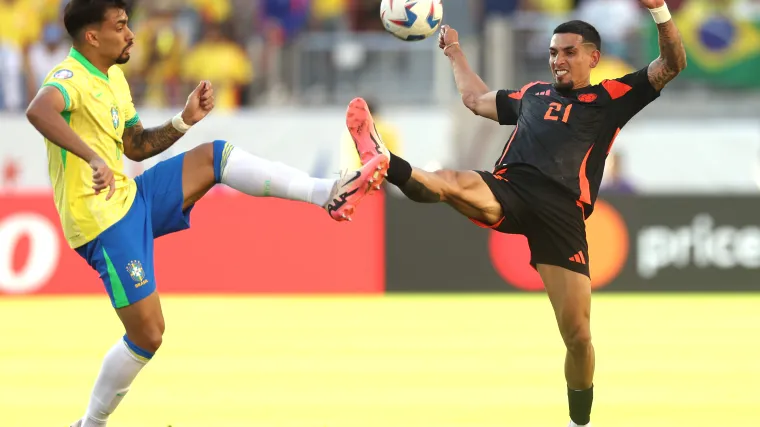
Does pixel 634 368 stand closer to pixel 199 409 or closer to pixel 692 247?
pixel 199 409

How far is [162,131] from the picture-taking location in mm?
7465

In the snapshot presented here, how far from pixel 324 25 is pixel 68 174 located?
13.3 metres

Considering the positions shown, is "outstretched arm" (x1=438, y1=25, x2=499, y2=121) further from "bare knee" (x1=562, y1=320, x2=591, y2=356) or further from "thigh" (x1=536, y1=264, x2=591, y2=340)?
"bare knee" (x1=562, y1=320, x2=591, y2=356)

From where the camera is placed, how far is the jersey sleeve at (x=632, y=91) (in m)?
7.49

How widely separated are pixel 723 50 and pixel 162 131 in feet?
40.5

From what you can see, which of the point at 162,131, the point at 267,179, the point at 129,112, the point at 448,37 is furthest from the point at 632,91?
the point at 129,112

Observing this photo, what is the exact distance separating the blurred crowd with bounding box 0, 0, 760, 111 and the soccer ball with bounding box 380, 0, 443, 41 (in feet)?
35.0

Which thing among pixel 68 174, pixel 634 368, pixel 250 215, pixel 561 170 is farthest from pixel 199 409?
pixel 250 215

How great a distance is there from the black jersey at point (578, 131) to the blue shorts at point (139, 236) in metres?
1.99

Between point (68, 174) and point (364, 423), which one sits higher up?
point (68, 174)

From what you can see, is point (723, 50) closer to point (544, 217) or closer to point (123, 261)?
point (544, 217)

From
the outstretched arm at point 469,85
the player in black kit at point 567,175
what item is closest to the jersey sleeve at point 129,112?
the player in black kit at point 567,175

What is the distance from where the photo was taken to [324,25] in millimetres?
19812

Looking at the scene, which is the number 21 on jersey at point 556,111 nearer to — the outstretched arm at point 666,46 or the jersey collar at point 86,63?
the outstretched arm at point 666,46
